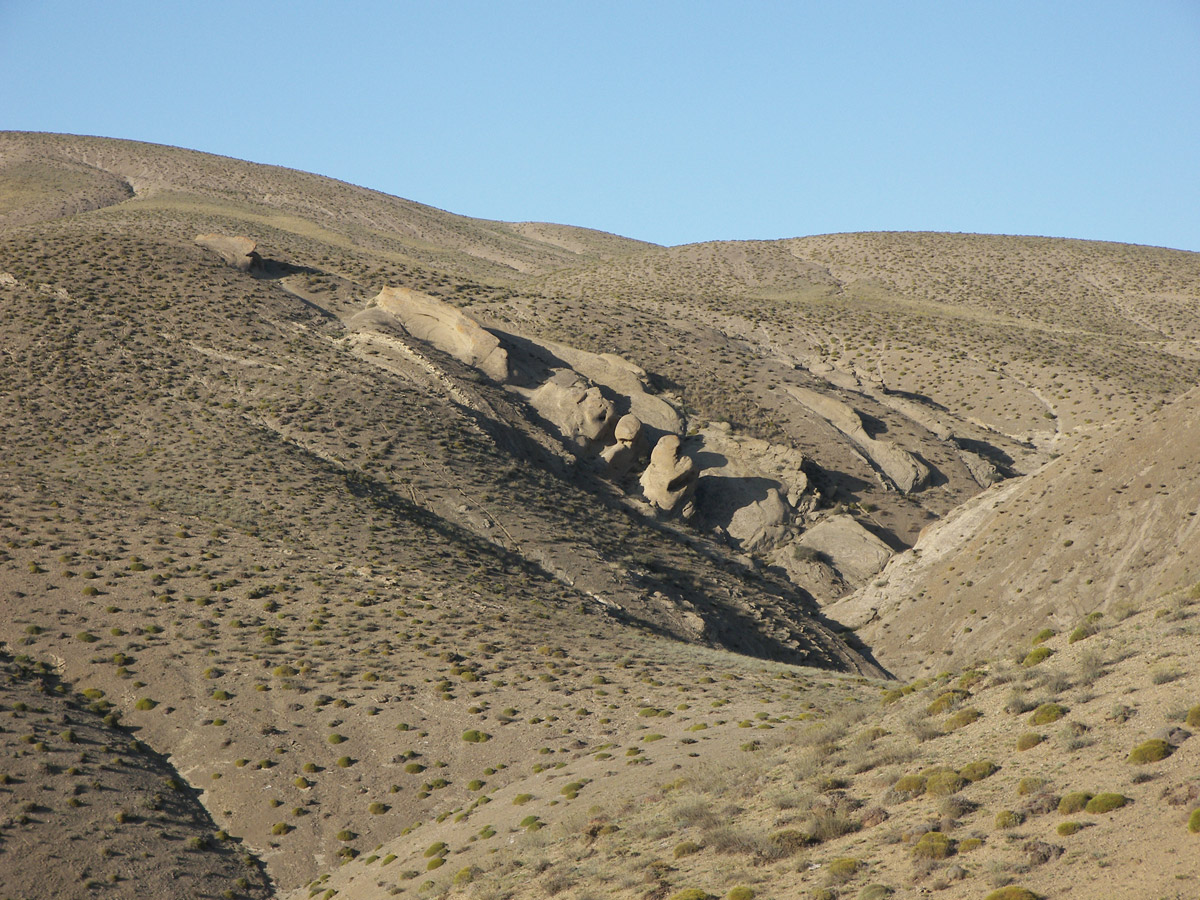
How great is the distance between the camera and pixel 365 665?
29.5 metres

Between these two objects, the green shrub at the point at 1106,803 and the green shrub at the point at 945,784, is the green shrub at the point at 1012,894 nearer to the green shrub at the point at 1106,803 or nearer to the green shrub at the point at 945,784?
the green shrub at the point at 1106,803

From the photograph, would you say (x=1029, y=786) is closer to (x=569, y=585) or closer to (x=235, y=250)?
(x=569, y=585)

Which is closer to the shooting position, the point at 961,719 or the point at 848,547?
the point at 961,719

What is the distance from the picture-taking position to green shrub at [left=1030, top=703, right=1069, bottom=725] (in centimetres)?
1606

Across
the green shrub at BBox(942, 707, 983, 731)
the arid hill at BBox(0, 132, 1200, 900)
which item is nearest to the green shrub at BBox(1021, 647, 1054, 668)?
the arid hill at BBox(0, 132, 1200, 900)

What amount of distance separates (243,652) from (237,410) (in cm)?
2147

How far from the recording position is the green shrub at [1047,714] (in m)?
16.1

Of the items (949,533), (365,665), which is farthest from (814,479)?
(365,665)

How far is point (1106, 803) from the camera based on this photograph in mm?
12867

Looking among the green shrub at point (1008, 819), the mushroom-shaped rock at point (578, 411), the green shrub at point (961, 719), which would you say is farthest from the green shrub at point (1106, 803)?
the mushroom-shaped rock at point (578, 411)

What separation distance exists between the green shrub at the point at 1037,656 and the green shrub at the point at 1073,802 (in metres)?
6.22

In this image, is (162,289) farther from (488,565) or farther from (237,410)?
(488,565)

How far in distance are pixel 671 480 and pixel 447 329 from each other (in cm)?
1847

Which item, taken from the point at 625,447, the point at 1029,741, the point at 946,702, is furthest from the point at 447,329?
the point at 1029,741
